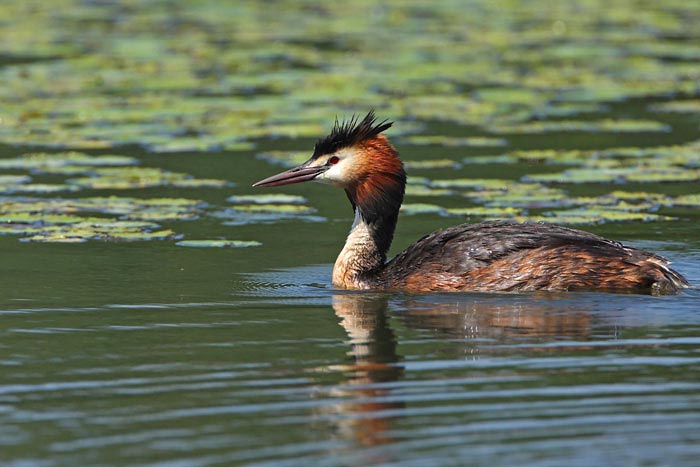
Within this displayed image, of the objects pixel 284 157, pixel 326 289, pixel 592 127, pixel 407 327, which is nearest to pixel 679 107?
pixel 592 127

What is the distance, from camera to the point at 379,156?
1178 cm

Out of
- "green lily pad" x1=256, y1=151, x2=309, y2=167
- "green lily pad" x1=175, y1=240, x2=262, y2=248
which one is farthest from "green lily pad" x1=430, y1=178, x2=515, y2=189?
"green lily pad" x1=175, y1=240, x2=262, y2=248

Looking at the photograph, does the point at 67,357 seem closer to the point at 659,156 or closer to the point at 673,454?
the point at 673,454

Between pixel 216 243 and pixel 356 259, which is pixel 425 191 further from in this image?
pixel 356 259

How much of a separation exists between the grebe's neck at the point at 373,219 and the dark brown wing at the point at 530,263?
20.6 inches

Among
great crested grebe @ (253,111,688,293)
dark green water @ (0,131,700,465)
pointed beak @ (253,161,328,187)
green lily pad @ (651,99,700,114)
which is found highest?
green lily pad @ (651,99,700,114)

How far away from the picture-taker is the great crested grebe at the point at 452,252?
428 inches

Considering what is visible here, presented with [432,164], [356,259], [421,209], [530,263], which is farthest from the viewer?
[432,164]

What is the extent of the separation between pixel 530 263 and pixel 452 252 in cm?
59

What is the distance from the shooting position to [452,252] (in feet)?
36.6

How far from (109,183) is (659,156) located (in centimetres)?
591

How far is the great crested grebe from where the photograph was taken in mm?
10875

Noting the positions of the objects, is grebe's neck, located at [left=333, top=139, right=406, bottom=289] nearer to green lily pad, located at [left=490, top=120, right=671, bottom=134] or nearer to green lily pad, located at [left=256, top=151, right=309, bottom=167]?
green lily pad, located at [left=256, top=151, right=309, bottom=167]

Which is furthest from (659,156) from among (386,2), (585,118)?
(386,2)
